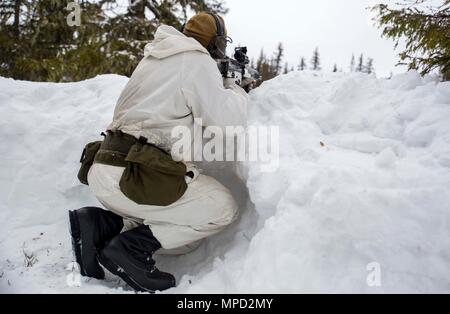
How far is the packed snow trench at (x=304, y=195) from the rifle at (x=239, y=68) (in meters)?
0.28

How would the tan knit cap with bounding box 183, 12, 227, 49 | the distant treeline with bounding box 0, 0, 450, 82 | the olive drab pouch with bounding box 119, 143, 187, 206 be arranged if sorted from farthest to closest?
the distant treeline with bounding box 0, 0, 450, 82 < the tan knit cap with bounding box 183, 12, 227, 49 < the olive drab pouch with bounding box 119, 143, 187, 206

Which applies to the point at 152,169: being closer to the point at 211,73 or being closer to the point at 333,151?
the point at 211,73

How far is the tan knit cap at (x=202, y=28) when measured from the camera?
3.00m

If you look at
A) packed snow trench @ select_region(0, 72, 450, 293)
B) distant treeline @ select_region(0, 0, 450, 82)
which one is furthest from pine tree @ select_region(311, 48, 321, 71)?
packed snow trench @ select_region(0, 72, 450, 293)

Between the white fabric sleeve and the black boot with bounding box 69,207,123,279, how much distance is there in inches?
45.5

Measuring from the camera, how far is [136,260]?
2725 millimetres

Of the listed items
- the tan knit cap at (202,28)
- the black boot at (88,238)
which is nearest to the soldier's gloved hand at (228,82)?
the tan knit cap at (202,28)

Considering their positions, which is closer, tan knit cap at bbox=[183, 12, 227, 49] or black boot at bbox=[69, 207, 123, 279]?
black boot at bbox=[69, 207, 123, 279]

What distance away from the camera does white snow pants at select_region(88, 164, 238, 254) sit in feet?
8.81

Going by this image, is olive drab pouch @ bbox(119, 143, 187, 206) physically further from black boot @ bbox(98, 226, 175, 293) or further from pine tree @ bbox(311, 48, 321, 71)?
pine tree @ bbox(311, 48, 321, 71)

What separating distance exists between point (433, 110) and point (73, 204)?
3602 mm

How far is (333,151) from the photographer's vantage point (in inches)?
121

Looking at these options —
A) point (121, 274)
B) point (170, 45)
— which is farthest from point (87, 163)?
point (170, 45)

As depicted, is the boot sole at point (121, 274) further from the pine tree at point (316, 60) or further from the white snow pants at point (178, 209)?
the pine tree at point (316, 60)
